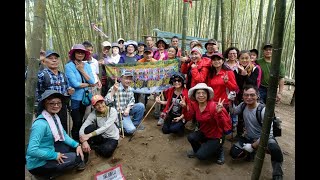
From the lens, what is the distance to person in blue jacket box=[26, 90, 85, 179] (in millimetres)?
2621

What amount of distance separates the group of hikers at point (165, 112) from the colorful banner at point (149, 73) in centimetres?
14

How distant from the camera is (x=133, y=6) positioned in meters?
7.66

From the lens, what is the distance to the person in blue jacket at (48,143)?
2.62 metres

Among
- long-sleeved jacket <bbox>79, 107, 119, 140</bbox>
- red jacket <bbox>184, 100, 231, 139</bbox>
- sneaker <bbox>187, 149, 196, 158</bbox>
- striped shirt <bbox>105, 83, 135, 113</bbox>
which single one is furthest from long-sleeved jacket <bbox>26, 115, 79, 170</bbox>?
red jacket <bbox>184, 100, 231, 139</bbox>

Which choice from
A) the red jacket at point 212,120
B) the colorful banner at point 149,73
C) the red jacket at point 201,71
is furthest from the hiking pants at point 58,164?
the red jacket at point 201,71

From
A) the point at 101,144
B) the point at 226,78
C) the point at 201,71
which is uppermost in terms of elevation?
the point at 201,71

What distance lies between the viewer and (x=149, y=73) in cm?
477

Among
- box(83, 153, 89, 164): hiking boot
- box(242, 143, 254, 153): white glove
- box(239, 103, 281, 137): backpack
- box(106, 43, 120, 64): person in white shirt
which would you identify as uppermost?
box(106, 43, 120, 64): person in white shirt

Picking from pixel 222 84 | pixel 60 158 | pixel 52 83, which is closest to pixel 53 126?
pixel 60 158

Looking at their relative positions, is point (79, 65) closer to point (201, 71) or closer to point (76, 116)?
point (76, 116)

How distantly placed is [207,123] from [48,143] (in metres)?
2.27

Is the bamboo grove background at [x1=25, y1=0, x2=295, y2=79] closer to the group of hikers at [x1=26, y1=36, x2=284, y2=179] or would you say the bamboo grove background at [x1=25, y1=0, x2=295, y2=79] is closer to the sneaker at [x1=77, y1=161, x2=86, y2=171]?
the group of hikers at [x1=26, y1=36, x2=284, y2=179]

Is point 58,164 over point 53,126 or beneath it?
beneath
